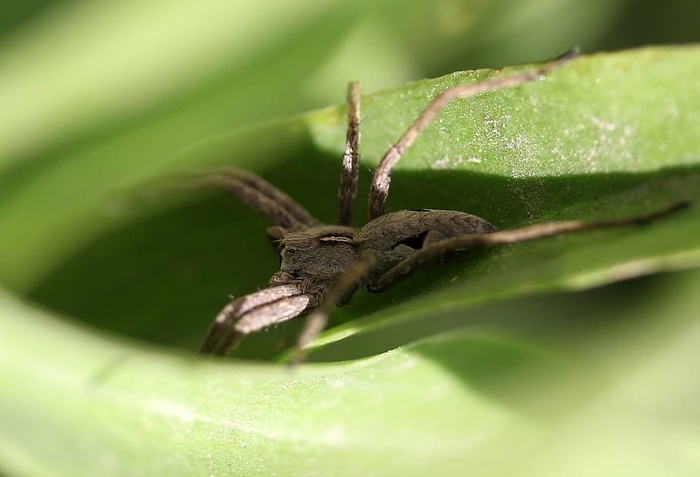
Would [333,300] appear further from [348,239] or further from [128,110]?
[128,110]

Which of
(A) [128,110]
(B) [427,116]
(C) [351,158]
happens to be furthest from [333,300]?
(A) [128,110]

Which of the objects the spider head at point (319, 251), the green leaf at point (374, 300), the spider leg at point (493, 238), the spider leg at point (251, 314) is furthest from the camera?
the spider head at point (319, 251)

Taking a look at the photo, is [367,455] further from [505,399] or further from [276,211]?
[276,211]

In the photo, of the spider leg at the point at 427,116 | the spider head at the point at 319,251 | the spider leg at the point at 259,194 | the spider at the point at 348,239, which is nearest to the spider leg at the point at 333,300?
the spider at the point at 348,239

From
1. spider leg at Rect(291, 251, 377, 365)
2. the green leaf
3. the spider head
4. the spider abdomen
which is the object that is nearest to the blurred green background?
the green leaf

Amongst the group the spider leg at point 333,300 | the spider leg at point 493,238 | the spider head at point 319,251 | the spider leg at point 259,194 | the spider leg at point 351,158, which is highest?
the spider leg at point 351,158

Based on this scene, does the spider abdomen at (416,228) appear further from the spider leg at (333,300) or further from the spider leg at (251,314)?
the spider leg at (251,314)

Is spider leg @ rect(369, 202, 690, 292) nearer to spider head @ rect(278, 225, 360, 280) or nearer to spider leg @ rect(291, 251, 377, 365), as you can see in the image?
spider leg @ rect(291, 251, 377, 365)

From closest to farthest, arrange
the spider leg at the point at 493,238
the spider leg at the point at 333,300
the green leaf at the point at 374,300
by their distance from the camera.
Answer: the spider leg at the point at 493,238, the green leaf at the point at 374,300, the spider leg at the point at 333,300

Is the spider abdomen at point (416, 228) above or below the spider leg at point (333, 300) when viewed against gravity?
above
